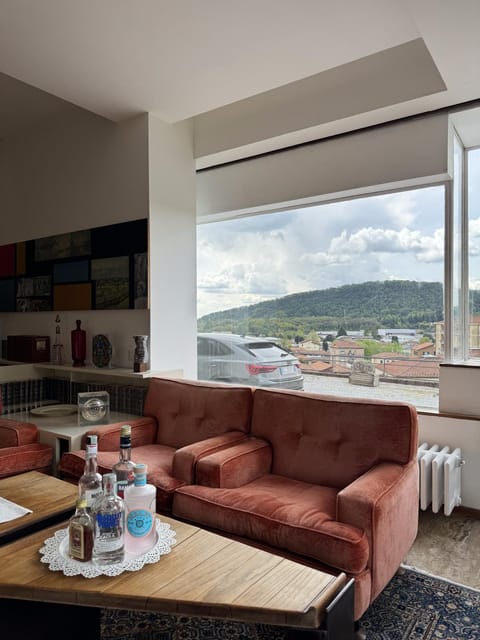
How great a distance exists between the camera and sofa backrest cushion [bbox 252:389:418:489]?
2.34m

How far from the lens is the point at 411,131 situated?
315cm

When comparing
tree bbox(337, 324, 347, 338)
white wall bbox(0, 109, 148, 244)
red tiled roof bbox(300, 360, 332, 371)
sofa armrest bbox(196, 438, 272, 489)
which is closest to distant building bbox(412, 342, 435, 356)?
tree bbox(337, 324, 347, 338)

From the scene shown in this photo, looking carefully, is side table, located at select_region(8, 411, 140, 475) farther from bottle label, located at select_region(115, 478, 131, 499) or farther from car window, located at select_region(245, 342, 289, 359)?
bottle label, located at select_region(115, 478, 131, 499)

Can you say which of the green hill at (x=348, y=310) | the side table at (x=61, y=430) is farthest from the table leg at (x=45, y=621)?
the green hill at (x=348, y=310)

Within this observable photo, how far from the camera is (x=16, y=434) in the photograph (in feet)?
9.96

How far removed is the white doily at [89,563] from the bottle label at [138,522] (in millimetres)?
70

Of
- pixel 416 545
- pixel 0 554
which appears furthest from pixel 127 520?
pixel 416 545

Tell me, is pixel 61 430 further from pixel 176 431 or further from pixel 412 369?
pixel 412 369

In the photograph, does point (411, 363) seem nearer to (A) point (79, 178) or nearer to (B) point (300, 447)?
(B) point (300, 447)

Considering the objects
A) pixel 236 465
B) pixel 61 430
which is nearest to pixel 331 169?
pixel 236 465

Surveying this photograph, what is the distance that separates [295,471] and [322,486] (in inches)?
7.3

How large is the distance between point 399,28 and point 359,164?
981mm

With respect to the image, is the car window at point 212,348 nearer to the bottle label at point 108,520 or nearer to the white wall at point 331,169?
the white wall at point 331,169

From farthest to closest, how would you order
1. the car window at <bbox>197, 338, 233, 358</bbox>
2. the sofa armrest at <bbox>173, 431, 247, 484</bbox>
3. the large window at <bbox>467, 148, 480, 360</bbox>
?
the car window at <bbox>197, 338, 233, 358</bbox> → the large window at <bbox>467, 148, 480, 360</bbox> → the sofa armrest at <bbox>173, 431, 247, 484</bbox>
